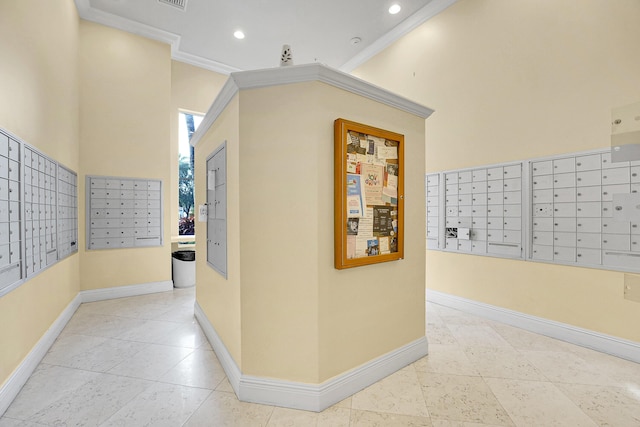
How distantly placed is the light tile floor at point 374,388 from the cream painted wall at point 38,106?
308 mm

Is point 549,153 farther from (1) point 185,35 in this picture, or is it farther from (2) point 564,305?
(1) point 185,35

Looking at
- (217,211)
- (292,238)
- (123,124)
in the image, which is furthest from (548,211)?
(123,124)

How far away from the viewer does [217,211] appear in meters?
2.14

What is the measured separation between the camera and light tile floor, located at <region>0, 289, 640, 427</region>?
1.52 metres

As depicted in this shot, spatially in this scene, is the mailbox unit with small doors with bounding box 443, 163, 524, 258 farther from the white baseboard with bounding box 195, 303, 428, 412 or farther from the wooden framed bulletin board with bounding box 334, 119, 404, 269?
the white baseboard with bounding box 195, 303, 428, 412

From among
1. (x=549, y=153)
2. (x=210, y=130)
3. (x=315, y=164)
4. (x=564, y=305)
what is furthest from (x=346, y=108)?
(x=564, y=305)

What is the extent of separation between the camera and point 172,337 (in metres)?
2.52

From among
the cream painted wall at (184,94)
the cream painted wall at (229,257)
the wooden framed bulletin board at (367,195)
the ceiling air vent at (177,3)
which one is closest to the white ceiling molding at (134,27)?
the cream painted wall at (184,94)

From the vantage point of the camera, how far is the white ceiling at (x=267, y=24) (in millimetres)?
3414

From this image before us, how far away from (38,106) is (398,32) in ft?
13.0

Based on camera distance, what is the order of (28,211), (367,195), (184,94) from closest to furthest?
(367,195) < (28,211) < (184,94)

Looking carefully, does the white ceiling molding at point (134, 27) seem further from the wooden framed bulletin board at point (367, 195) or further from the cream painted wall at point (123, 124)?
the wooden framed bulletin board at point (367, 195)

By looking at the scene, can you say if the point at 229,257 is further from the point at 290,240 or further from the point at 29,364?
the point at 29,364

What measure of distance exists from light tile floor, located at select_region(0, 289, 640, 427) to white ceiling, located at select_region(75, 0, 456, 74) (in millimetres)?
3672
